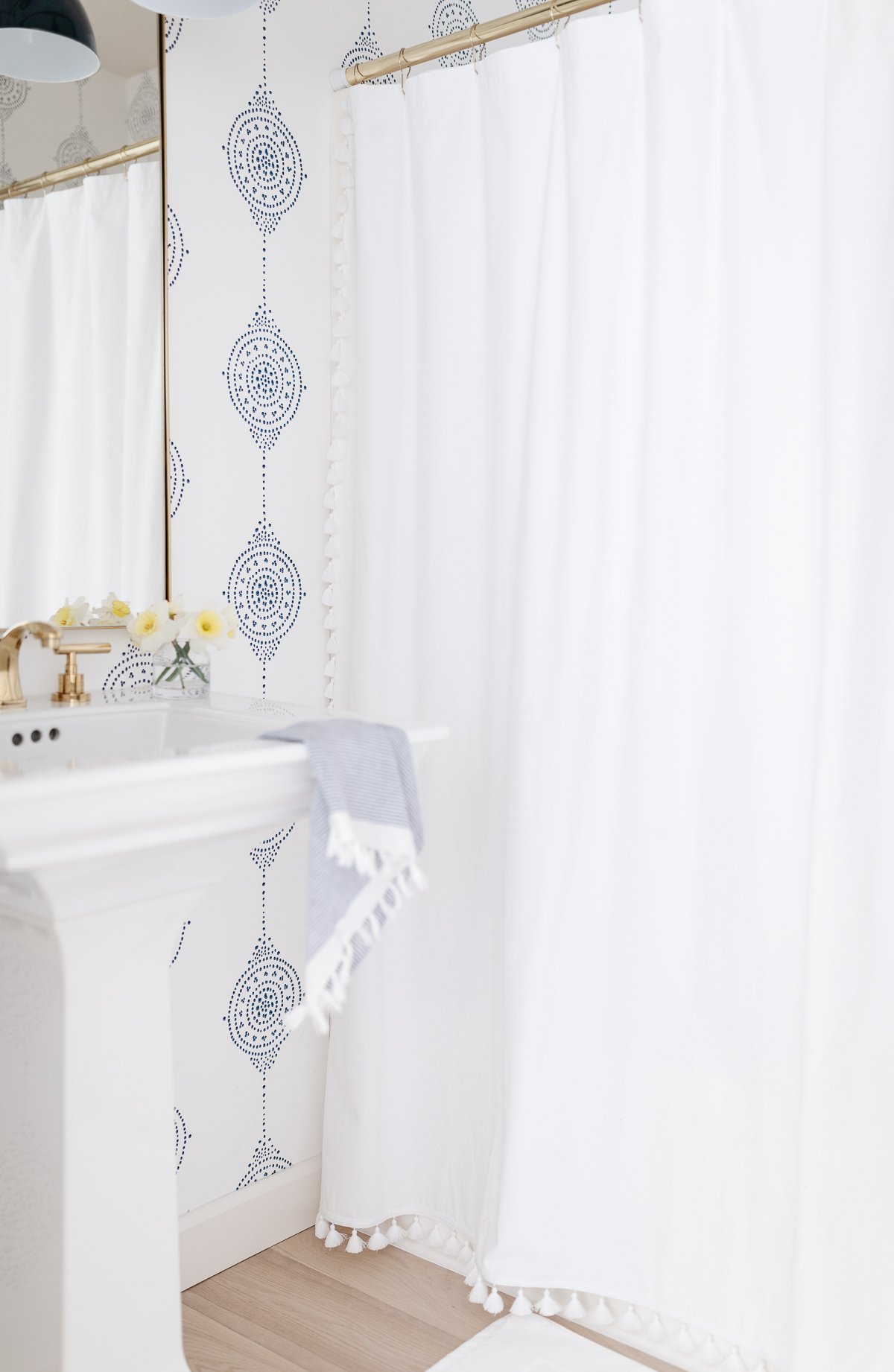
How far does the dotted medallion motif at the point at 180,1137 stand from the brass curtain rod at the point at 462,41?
1757mm

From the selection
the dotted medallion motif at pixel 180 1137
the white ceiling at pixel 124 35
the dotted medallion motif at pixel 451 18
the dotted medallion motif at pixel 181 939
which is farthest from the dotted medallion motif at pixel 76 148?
the dotted medallion motif at pixel 180 1137

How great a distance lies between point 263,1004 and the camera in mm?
2027

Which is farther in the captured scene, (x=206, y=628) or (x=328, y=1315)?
(x=328, y=1315)

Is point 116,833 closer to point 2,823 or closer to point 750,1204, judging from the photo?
point 2,823

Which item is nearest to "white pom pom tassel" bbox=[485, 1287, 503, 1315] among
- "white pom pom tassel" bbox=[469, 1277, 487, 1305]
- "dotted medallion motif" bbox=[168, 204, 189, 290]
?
"white pom pom tassel" bbox=[469, 1277, 487, 1305]

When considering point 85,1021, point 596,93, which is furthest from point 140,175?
point 85,1021

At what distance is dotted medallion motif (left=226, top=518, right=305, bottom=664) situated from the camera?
196 cm

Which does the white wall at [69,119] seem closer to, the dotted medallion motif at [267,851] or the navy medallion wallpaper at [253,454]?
the navy medallion wallpaper at [253,454]

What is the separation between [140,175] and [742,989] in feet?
4.88

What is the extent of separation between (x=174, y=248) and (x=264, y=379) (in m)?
0.26

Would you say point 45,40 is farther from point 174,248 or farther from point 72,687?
point 72,687

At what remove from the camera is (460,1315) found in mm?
1833

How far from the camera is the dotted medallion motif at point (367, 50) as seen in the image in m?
2.08

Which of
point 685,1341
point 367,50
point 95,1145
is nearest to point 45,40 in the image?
point 367,50
